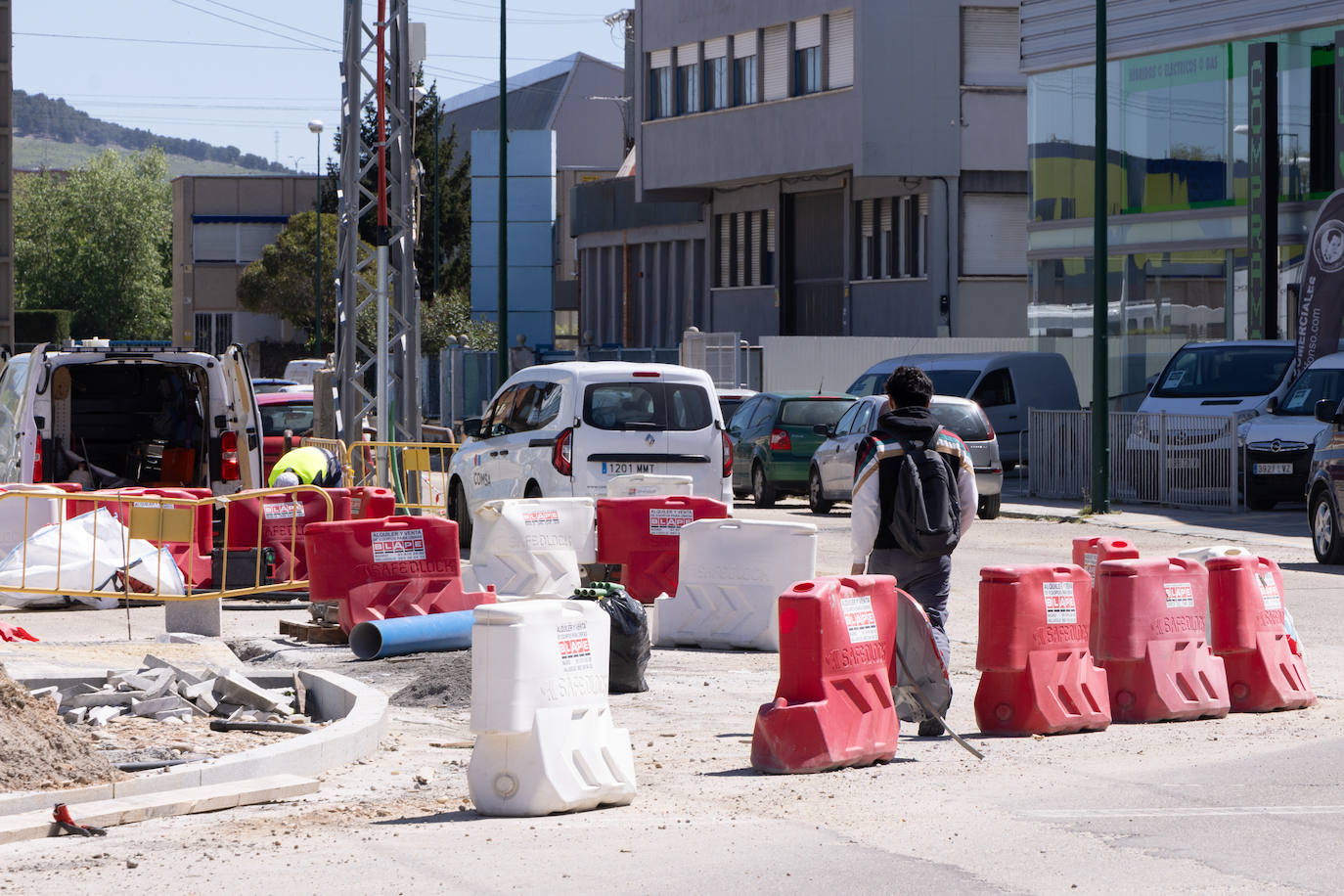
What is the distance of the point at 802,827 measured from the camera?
744 centimetres

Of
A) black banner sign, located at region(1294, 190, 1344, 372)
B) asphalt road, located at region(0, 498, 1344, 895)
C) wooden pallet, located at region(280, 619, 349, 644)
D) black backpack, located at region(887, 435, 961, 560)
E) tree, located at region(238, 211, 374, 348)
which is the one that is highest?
tree, located at region(238, 211, 374, 348)

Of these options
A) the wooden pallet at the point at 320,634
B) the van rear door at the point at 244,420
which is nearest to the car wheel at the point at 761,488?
the van rear door at the point at 244,420

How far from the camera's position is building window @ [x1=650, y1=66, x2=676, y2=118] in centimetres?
A: 4953

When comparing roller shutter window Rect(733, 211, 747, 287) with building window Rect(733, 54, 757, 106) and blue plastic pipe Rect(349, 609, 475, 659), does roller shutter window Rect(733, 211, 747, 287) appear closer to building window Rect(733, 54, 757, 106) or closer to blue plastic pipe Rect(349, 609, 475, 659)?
building window Rect(733, 54, 757, 106)

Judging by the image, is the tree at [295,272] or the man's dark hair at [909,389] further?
the tree at [295,272]

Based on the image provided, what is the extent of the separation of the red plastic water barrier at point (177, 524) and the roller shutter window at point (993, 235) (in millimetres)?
30598

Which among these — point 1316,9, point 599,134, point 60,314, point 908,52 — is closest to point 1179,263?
point 1316,9

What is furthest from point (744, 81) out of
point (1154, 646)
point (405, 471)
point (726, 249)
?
point (1154, 646)

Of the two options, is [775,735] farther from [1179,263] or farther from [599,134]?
[599,134]

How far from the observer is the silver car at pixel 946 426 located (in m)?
24.2

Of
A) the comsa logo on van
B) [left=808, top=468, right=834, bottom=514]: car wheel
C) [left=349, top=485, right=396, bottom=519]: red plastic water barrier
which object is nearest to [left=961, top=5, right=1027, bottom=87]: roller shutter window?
[left=808, top=468, right=834, bottom=514]: car wheel

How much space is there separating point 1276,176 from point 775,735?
25906mm

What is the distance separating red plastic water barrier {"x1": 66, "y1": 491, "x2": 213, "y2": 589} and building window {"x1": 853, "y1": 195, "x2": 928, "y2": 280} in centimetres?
3080

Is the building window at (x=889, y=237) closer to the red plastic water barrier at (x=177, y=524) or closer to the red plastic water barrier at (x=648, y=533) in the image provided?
the red plastic water barrier at (x=648, y=533)
